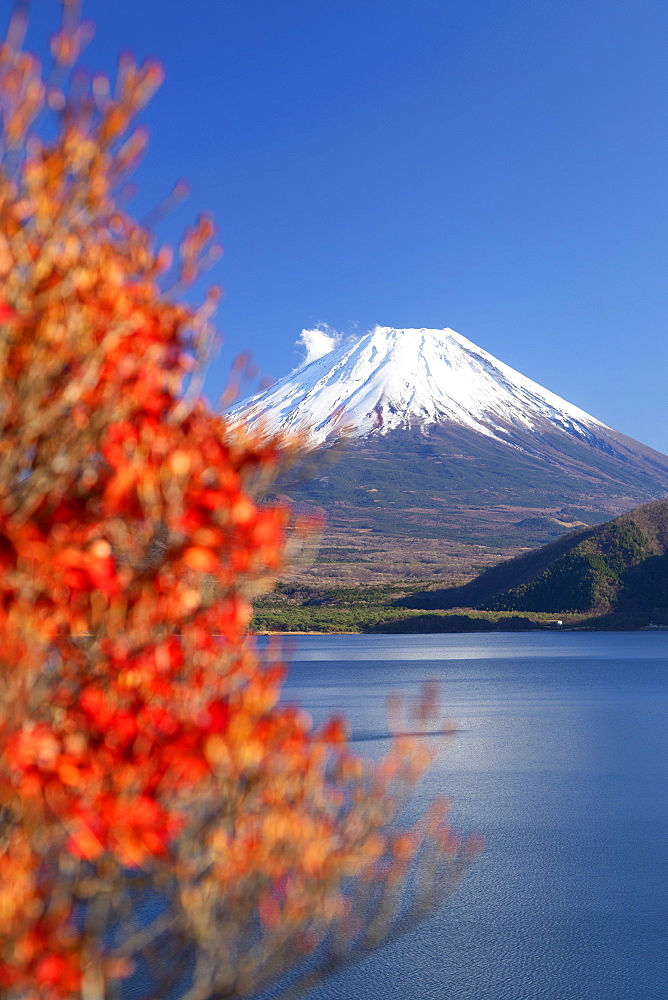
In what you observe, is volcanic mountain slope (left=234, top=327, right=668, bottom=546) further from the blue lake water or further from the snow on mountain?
the blue lake water

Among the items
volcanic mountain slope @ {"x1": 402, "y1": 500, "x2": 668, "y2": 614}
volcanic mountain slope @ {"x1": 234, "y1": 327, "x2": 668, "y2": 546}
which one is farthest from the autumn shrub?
volcanic mountain slope @ {"x1": 234, "y1": 327, "x2": 668, "y2": 546}

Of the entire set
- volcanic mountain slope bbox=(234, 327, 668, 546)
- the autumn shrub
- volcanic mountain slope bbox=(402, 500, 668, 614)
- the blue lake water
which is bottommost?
the blue lake water

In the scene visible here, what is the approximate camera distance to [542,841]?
35.8ft

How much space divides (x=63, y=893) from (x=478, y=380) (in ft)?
527

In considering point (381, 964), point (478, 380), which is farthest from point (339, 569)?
point (478, 380)

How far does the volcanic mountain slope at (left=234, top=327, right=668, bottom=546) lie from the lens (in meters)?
107

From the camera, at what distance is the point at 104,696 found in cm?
222

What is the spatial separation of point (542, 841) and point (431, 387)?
143 m

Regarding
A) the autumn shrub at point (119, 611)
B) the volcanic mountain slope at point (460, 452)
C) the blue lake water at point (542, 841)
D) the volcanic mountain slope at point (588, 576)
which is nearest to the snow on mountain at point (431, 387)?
the volcanic mountain slope at point (460, 452)

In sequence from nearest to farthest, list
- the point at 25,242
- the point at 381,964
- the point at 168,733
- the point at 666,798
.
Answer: the point at 25,242 → the point at 168,733 → the point at 381,964 → the point at 666,798

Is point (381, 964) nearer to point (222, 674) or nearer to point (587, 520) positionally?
point (222, 674)

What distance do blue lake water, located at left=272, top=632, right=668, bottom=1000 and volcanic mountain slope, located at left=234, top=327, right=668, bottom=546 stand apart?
61.6 m

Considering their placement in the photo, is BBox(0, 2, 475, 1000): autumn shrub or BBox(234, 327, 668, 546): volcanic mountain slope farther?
BBox(234, 327, 668, 546): volcanic mountain slope

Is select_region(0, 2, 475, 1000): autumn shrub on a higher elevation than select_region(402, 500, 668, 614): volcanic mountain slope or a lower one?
lower
